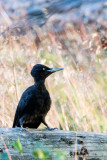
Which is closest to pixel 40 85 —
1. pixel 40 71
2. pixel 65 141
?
pixel 40 71

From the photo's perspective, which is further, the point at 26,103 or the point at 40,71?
the point at 40,71

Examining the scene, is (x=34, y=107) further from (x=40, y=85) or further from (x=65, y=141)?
(x=65, y=141)

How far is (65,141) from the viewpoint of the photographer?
218 centimetres

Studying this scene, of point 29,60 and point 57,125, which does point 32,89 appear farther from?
point 29,60

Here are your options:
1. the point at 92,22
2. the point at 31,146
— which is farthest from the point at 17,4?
the point at 31,146

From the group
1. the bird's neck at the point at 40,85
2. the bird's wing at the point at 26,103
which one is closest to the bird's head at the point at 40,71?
the bird's neck at the point at 40,85

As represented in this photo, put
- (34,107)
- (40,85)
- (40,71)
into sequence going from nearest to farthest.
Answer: (34,107) < (40,85) < (40,71)

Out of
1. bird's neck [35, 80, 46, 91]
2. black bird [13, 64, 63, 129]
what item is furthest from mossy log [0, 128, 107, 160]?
bird's neck [35, 80, 46, 91]

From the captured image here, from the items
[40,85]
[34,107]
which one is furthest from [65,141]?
[40,85]

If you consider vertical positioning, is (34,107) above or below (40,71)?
below

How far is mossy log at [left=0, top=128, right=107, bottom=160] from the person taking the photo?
208 centimetres

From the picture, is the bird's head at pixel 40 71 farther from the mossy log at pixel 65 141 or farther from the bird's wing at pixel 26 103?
the mossy log at pixel 65 141

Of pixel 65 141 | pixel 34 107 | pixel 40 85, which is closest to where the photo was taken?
pixel 65 141

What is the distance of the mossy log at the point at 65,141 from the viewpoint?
2.08 m
